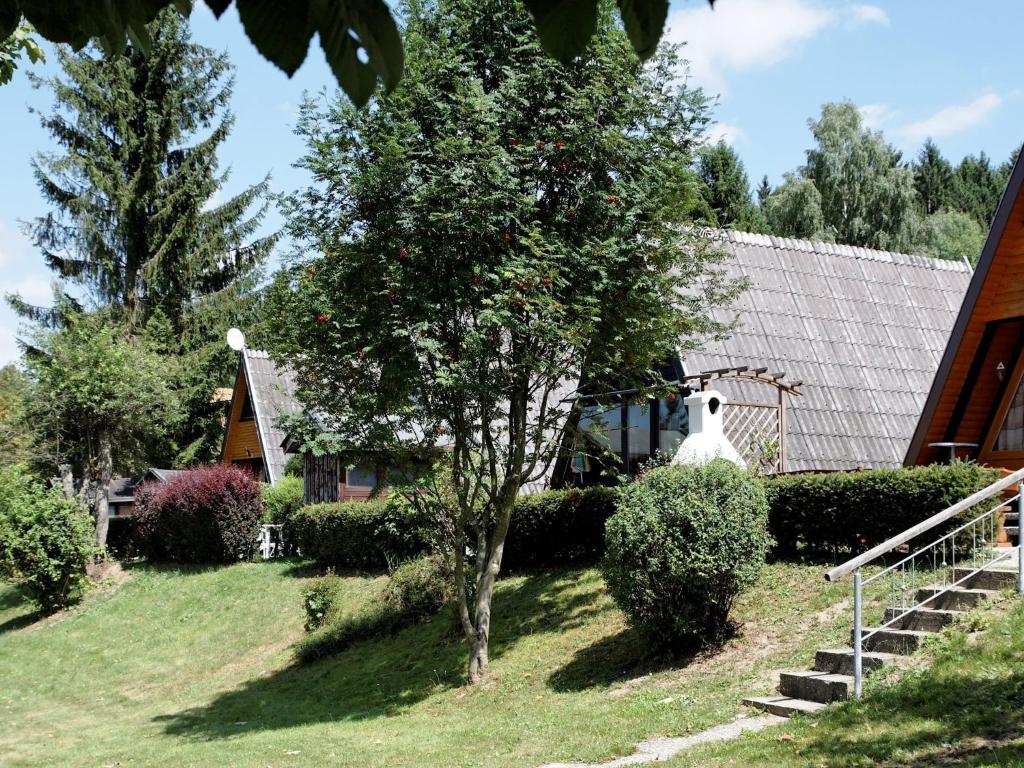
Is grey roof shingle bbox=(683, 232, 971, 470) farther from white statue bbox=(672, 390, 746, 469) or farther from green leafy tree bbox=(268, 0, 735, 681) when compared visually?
green leafy tree bbox=(268, 0, 735, 681)

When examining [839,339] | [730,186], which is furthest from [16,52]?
[730,186]

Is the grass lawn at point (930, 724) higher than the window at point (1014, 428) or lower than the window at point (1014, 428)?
lower

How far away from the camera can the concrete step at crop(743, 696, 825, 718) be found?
9.05m

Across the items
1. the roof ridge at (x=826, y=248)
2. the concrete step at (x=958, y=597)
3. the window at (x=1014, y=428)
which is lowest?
the concrete step at (x=958, y=597)

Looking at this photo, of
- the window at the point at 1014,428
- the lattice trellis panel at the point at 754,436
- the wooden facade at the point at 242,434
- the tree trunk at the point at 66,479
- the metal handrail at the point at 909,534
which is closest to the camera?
the metal handrail at the point at 909,534

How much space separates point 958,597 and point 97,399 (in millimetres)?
22121

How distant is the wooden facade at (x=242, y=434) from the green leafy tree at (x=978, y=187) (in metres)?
31.0

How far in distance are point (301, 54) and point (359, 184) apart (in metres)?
10.6

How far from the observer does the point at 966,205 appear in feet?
158

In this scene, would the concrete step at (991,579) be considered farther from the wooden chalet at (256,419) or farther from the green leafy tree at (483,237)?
the wooden chalet at (256,419)

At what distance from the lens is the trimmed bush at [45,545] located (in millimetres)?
23969

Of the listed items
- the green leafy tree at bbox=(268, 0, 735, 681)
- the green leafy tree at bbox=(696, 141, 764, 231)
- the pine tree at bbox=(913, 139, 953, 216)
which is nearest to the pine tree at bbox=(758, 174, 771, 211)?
the green leafy tree at bbox=(696, 141, 764, 231)

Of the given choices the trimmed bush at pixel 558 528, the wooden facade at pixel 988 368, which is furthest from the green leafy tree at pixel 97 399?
the wooden facade at pixel 988 368

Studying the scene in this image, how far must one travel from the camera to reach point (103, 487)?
28.0 metres
